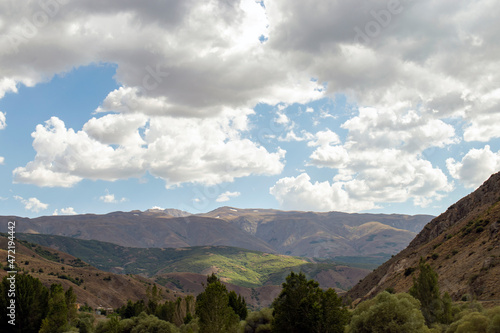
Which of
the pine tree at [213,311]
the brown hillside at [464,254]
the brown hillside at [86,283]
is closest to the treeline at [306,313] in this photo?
the pine tree at [213,311]

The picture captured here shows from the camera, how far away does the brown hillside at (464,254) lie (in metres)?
63.6

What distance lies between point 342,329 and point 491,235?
47509 mm

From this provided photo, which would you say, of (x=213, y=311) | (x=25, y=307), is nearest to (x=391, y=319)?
(x=213, y=311)

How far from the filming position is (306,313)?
50.2 meters

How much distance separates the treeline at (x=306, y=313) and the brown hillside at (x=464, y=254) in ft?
31.2

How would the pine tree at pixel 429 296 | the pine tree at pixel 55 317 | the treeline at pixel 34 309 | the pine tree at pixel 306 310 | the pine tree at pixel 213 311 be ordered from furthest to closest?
the treeline at pixel 34 309, the pine tree at pixel 55 317, the pine tree at pixel 429 296, the pine tree at pixel 213 311, the pine tree at pixel 306 310

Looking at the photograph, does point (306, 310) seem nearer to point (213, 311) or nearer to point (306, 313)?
point (306, 313)

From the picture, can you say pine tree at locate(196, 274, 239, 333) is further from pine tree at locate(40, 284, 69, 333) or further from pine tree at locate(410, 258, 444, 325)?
pine tree at locate(40, 284, 69, 333)

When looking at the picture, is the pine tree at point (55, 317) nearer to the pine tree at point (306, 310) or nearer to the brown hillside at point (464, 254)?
the pine tree at point (306, 310)

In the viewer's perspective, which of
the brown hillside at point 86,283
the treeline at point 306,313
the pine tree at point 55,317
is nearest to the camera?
the treeline at point 306,313

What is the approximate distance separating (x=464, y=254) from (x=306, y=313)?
47.6m

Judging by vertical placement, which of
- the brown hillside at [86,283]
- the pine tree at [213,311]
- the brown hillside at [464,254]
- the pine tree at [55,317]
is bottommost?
the brown hillside at [86,283]

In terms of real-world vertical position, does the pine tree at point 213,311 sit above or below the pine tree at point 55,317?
above

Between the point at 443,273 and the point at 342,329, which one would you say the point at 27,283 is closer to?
the point at 342,329
